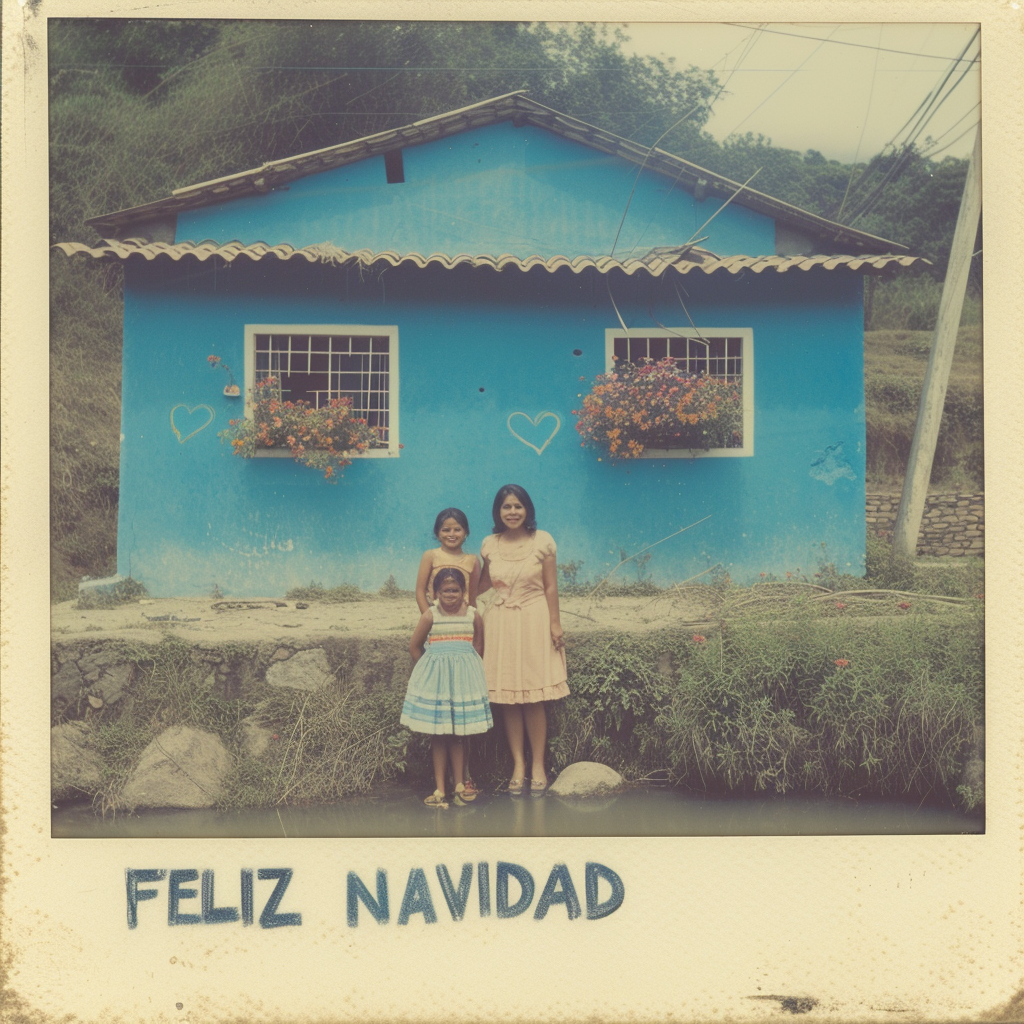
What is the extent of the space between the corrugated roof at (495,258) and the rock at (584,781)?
2608 millimetres

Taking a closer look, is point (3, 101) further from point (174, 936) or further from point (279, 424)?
point (174, 936)

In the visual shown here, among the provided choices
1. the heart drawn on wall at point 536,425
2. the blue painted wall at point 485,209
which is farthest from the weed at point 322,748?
the blue painted wall at point 485,209

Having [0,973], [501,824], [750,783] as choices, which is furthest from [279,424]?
[750,783]

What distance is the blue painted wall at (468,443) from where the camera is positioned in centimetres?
480

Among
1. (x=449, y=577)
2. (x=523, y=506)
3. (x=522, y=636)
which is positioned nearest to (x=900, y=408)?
(x=523, y=506)

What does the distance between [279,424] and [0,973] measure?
108 inches

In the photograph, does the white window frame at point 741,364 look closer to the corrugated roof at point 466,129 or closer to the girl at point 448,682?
the corrugated roof at point 466,129

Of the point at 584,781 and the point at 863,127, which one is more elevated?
the point at 863,127

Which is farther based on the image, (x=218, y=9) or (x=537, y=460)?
(x=537, y=460)

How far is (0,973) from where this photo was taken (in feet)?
11.4

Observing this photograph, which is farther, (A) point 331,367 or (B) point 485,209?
(B) point 485,209

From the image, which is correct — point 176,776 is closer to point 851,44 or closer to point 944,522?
point 944,522

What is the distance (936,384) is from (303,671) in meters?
3.72

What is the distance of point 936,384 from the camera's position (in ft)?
15.8
